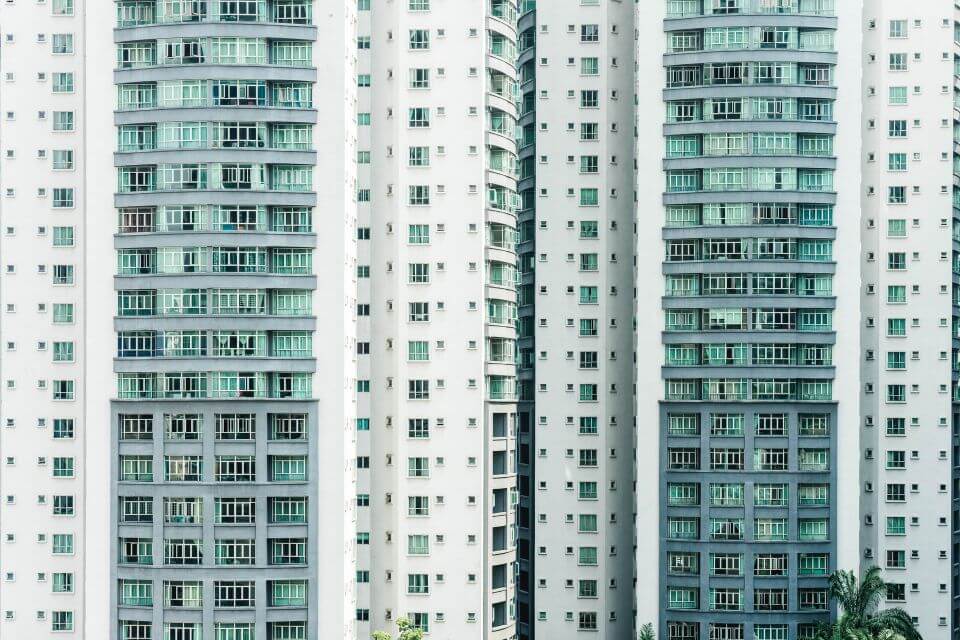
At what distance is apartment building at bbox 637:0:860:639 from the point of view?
8412 centimetres

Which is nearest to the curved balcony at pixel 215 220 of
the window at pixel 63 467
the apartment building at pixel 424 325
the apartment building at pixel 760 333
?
the apartment building at pixel 424 325

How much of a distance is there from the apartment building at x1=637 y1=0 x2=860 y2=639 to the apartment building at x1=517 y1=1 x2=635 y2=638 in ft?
22.0

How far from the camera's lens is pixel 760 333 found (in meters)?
84.4

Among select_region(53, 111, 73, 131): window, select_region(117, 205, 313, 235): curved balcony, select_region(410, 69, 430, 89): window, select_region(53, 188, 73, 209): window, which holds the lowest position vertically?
select_region(117, 205, 313, 235): curved balcony

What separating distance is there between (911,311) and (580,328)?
2272 cm

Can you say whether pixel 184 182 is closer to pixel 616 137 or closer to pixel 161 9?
pixel 161 9

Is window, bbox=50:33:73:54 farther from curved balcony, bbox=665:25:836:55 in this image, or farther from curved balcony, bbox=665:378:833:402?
curved balcony, bbox=665:378:833:402

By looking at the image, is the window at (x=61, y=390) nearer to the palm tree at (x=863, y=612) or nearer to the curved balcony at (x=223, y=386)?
the curved balcony at (x=223, y=386)

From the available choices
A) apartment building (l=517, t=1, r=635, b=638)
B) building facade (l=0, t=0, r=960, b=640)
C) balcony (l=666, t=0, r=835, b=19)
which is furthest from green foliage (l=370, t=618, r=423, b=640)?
balcony (l=666, t=0, r=835, b=19)

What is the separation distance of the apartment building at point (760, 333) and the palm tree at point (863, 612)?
4.44 feet

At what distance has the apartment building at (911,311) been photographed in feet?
301

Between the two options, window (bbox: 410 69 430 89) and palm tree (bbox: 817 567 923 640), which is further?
window (bbox: 410 69 430 89)

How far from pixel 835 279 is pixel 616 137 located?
1831 centimetres

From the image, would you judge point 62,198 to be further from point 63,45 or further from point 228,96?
point 228,96
